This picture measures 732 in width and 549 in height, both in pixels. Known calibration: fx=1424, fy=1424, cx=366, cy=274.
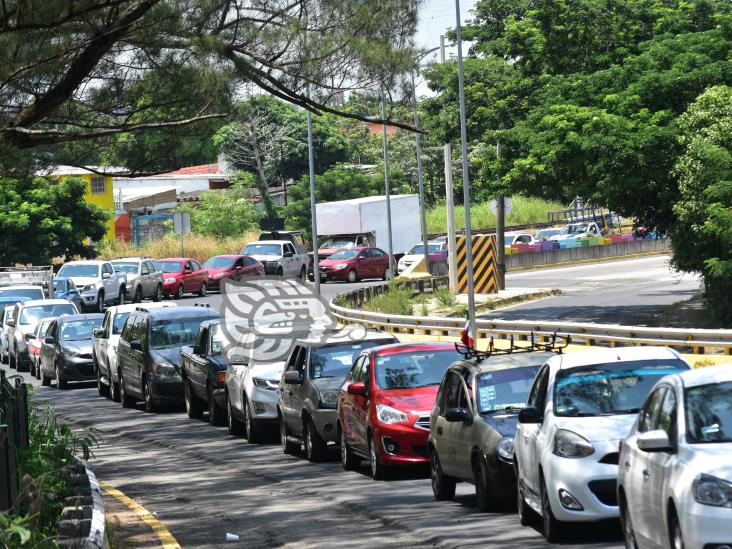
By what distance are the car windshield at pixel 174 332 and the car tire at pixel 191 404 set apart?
1227 mm

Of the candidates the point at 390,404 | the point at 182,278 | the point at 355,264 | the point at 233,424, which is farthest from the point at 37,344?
the point at 355,264

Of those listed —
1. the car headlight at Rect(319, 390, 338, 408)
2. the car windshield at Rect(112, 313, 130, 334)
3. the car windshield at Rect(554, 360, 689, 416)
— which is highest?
the car windshield at Rect(554, 360, 689, 416)

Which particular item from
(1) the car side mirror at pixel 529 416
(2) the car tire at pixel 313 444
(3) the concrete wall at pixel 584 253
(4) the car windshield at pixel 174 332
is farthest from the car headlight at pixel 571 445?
(3) the concrete wall at pixel 584 253

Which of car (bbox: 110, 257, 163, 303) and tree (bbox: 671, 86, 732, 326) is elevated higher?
tree (bbox: 671, 86, 732, 326)

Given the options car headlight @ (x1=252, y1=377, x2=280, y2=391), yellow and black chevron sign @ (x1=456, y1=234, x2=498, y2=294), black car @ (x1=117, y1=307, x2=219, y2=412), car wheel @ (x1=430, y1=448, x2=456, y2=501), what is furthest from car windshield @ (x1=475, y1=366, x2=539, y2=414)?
yellow and black chevron sign @ (x1=456, y1=234, x2=498, y2=294)

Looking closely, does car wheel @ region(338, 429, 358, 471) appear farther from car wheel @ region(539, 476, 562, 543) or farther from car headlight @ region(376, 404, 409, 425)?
car wheel @ region(539, 476, 562, 543)

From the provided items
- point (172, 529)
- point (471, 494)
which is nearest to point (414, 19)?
point (471, 494)

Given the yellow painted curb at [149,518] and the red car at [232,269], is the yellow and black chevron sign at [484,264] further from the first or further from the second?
the yellow painted curb at [149,518]

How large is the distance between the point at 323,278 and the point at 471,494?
46462mm

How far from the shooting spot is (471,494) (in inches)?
587

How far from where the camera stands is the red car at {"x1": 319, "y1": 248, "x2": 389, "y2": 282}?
6031cm

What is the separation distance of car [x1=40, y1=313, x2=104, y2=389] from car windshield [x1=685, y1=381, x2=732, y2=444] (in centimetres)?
2544

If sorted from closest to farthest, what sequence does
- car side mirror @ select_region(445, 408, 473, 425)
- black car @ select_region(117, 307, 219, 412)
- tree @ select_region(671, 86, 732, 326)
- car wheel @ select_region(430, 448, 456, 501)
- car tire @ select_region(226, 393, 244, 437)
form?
car side mirror @ select_region(445, 408, 473, 425) < car wheel @ select_region(430, 448, 456, 501) < car tire @ select_region(226, 393, 244, 437) < black car @ select_region(117, 307, 219, 412) < tree @ select_region(671, 86, 732, 326)

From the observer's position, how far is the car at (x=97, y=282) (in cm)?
4981
